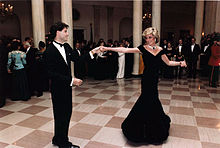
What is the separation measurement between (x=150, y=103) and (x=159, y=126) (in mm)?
371

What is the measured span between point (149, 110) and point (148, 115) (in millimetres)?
79

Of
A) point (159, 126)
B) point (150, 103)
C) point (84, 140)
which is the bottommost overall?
point (84, 140)

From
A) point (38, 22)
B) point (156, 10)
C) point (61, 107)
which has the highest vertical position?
point (156, 10)

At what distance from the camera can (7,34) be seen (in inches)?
492

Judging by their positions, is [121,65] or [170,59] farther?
[121,65]

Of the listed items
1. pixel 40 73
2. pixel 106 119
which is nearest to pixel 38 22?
pixel 40 73

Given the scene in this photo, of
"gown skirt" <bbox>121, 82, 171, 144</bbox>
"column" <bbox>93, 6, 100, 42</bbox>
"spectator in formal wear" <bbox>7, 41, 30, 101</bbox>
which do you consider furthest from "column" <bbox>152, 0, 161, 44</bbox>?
"column" <bbox>93, 6, 100, 42</bbox>

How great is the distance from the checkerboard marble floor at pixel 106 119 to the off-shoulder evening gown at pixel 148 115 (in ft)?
0.52

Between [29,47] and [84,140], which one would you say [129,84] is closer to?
[29,47]

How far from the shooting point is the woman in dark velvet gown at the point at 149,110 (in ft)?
9.78

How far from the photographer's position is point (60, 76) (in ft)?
8.17

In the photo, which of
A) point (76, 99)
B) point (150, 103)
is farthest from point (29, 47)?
point (150, 103)

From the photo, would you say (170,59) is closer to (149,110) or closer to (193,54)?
(193,54)

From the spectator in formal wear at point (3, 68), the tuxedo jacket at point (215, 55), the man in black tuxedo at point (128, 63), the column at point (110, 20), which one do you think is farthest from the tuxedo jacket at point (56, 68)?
the column at point (110, 20)
